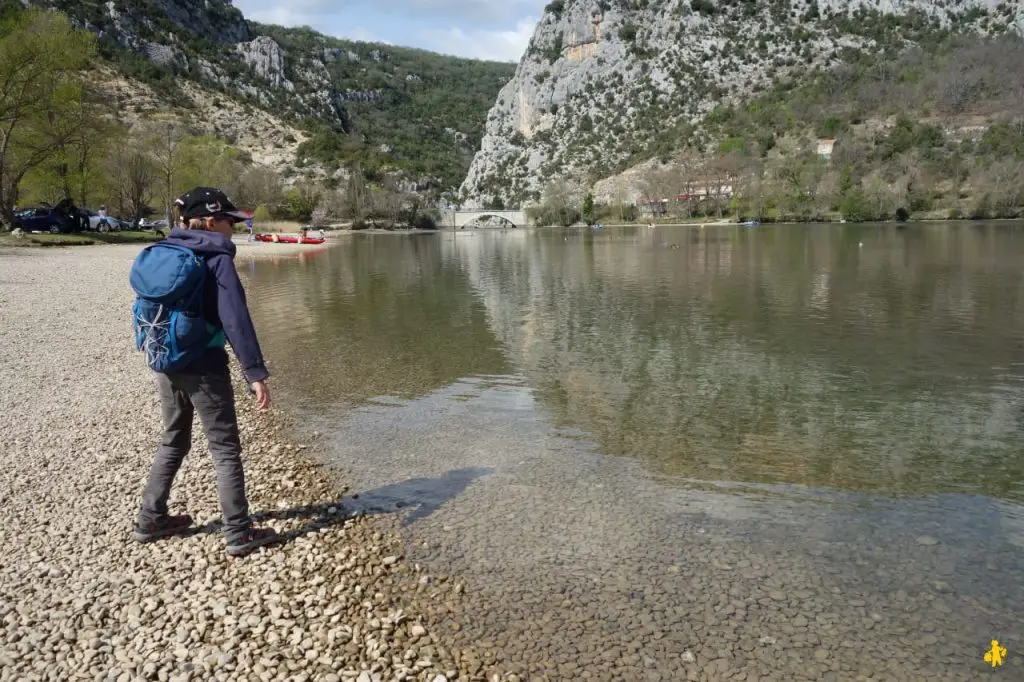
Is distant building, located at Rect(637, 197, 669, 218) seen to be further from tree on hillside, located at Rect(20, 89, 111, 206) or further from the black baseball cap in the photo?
the black baseball cap

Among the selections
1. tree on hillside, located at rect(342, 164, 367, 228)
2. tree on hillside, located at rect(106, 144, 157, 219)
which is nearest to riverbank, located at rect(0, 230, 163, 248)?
tree on hillside, located at rect(106, 144, 157, 219)

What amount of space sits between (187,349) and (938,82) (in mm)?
187585

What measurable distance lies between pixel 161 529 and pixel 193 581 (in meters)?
0.93

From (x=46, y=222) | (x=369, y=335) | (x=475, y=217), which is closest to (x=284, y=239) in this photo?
(x=46, y=222)

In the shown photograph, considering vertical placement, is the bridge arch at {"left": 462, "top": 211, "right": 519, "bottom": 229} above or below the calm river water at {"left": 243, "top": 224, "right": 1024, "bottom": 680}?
above

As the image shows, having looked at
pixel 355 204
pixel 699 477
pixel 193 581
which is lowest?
pixel 699 477

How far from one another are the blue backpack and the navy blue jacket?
0.23 feet

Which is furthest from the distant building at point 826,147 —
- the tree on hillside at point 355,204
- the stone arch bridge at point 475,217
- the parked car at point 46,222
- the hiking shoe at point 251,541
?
the hiking shoe at point 251,541

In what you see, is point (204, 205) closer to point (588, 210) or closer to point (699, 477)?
point (699, 477)

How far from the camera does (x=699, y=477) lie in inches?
313

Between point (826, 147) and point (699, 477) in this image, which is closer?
point (699, 477)

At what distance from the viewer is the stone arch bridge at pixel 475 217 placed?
589ft

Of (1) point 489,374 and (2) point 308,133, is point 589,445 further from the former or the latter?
(2) point 308,133

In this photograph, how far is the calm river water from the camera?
191 inches
